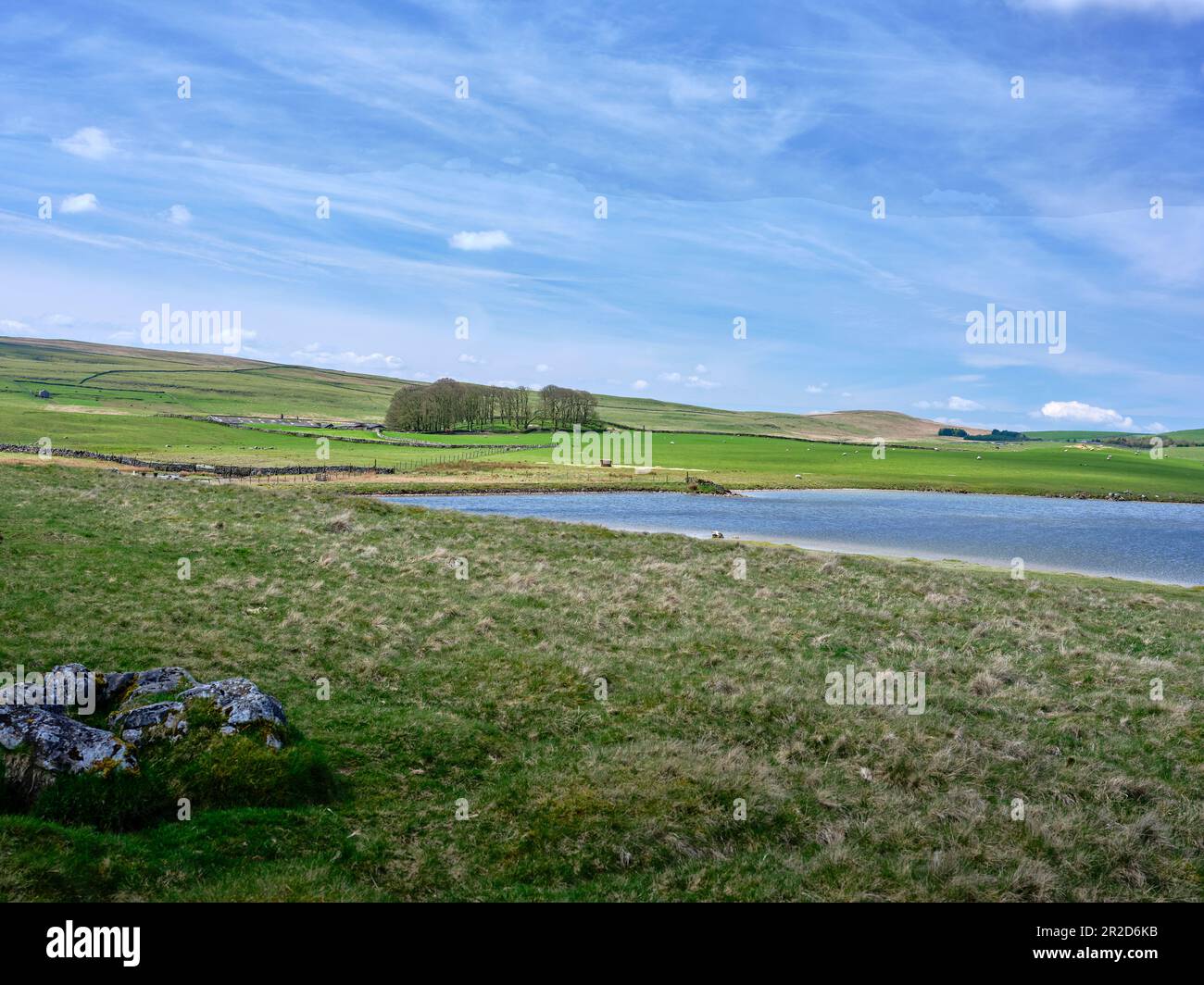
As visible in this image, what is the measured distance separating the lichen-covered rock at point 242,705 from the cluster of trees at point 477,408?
16059cm

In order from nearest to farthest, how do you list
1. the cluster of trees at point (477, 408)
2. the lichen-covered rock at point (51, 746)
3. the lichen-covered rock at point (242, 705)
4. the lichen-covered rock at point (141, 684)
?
the lichen-covered rock at point (51, 746)
the lichen-covered rock at point (242, 705)
the lichen-covered rock at point (141, 684)
the cluster of trees at point (477, 408)

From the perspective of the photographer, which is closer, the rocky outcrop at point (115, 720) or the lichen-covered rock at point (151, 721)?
the rocky outcrop at point (115, 720)

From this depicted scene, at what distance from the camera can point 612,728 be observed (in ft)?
49.3

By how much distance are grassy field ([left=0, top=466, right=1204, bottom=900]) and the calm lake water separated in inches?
927

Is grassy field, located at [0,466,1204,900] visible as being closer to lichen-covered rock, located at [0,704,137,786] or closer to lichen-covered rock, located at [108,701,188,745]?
lichen-covered rock, located at [0,704,137,786]

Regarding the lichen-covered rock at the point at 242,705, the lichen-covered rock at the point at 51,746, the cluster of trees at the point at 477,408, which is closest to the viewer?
the lichen-covered rock at the point at 51,746

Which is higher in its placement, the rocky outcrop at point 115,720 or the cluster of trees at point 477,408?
the cluster of trees at point 477,408

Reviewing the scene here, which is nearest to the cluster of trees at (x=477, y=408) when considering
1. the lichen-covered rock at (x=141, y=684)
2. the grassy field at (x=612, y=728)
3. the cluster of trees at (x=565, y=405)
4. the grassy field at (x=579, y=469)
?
the cluster of trees at (x=565, y=405)

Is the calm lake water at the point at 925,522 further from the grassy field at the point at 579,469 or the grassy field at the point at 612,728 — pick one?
the grassy field at the point at 612,728

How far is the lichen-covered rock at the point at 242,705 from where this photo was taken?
11.7m

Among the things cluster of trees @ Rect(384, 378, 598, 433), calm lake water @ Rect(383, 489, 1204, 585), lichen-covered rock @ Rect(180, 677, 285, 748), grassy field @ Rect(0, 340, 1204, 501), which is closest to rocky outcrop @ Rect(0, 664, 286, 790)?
lichen-covered rock @ Rect(180, 677, 285, 748)

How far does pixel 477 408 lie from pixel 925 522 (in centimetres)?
12681

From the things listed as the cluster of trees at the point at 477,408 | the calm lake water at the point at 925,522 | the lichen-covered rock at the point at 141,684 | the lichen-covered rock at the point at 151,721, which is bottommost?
the calm lake water at the point at 925,522
